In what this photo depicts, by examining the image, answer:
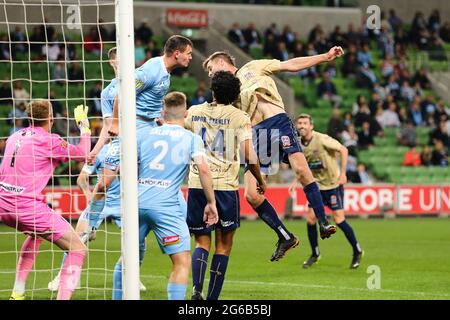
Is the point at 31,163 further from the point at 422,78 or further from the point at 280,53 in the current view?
the point at 422,78

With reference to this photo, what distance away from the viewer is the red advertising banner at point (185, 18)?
1137 inches

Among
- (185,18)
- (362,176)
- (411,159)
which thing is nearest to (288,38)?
(185,18)

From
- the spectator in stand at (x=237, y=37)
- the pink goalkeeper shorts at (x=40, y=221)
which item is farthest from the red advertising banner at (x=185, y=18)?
the pink goalkeeper shorts at (x=40, y=221)

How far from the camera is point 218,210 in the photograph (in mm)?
9328

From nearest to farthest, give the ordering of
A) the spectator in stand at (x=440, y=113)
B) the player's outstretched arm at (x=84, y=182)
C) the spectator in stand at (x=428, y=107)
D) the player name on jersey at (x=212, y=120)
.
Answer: the player name on jersey at (x=212, y=120) < the player's outstretched arm at (x=84, y=182) < the spectator in stand at (x=440, y=113) < the spectator in stand at (x=428, y=107)

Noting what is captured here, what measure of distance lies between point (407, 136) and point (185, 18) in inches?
291

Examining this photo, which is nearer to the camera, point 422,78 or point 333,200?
point 333,200

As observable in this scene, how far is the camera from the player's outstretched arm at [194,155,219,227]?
8297 millimetres

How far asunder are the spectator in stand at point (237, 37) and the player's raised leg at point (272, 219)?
18.2 meters

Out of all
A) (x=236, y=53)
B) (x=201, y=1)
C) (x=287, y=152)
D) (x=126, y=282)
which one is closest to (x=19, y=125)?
(x=236, y=53)

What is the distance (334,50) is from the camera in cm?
975

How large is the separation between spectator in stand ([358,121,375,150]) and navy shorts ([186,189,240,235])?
1808 cm

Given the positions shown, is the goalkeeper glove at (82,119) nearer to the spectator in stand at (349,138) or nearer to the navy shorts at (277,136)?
the navy shorts at (277,136)

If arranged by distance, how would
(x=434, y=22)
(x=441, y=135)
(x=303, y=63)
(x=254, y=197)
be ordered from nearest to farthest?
(x=303, y=63), (x=254, y=197), (x=441, y=135), (x=434, y=22)
